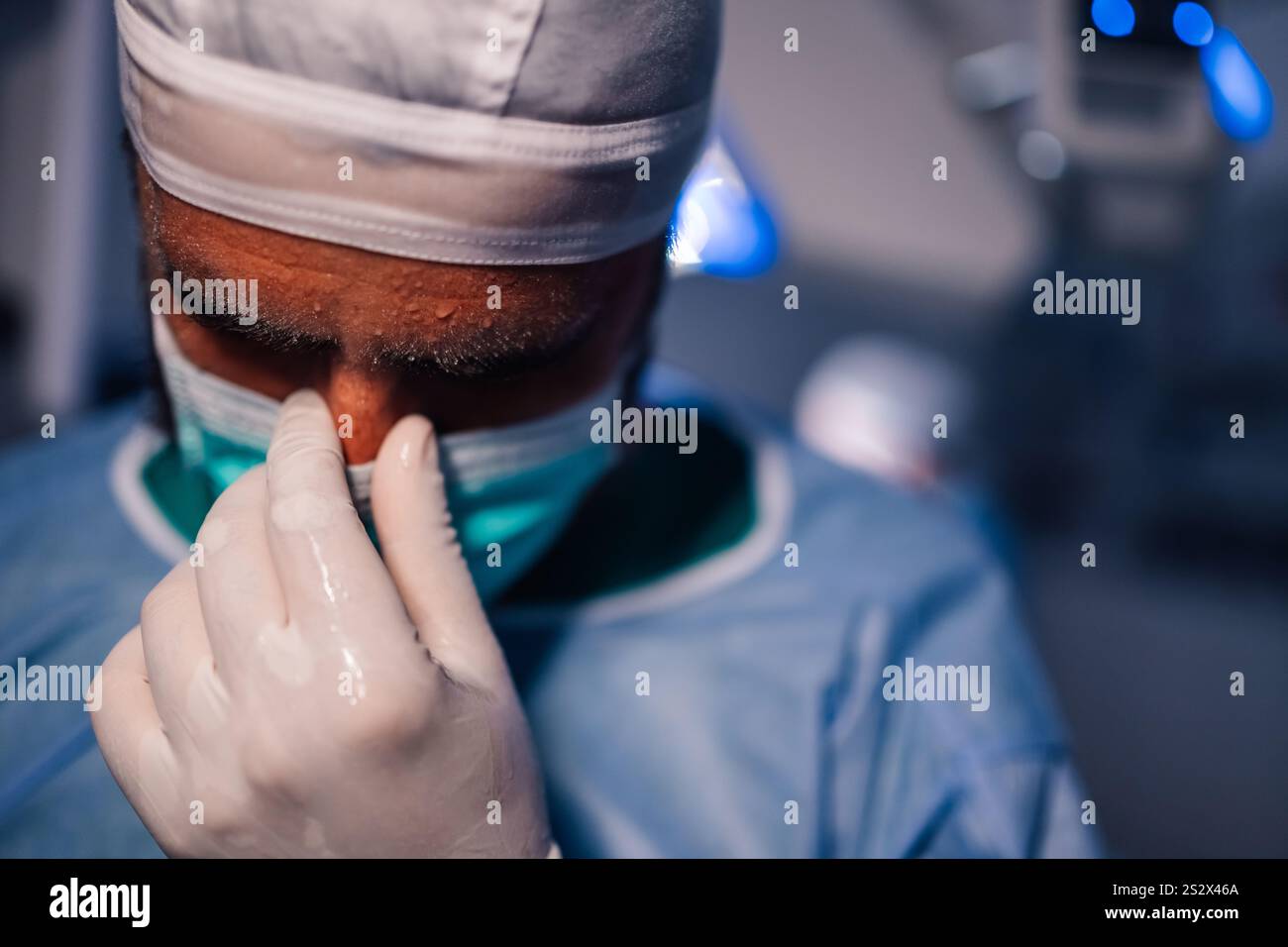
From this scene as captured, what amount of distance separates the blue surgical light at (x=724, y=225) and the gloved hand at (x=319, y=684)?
352mm

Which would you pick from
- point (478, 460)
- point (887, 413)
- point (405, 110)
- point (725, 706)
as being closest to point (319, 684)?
A: point (478, 460)

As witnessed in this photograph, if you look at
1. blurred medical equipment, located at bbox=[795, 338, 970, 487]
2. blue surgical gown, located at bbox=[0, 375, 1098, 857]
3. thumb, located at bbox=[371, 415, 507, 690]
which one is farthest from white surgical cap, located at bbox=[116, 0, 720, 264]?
blurred medical equipment, located at bbox=[795, 338, 970, 487]

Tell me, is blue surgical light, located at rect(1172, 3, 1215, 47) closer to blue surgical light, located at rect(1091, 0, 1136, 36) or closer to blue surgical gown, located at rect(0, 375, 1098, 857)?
blue surgical light, located at rect(1091, 0, 1136, 36)

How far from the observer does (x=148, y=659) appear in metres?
0.57

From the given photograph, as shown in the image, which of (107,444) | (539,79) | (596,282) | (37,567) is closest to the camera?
(539,79)

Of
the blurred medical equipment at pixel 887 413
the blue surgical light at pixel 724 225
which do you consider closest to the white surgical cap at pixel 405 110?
the blue surgical light at pixel 724 225

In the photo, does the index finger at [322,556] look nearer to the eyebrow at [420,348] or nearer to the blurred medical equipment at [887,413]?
the eyebrow at [420,348]

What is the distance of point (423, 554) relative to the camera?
61cm

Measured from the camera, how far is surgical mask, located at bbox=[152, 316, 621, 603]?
2.10 feet

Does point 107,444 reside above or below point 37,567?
above

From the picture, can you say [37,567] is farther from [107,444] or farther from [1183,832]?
[1183,832]

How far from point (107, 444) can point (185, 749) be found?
0.70 meters

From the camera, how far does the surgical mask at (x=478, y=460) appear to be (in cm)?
64
